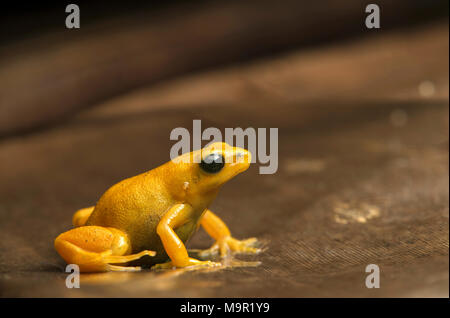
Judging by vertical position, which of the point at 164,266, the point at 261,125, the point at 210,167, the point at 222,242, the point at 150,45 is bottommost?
the point at 164,266

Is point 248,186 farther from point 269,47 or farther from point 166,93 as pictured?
point 269,47

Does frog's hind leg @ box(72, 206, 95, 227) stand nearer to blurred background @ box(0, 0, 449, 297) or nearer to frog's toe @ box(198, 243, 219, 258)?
blurred background @ box(0, 0, 449, 297)

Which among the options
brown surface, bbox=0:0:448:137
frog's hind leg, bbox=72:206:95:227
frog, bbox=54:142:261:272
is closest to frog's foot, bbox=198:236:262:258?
frog, bbox=54:142:261:272

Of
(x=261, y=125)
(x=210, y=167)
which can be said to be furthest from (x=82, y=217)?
(x=261, y=125)

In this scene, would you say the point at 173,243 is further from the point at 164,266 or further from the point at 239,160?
the point at 239,160

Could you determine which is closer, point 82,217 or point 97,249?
point 97,249
